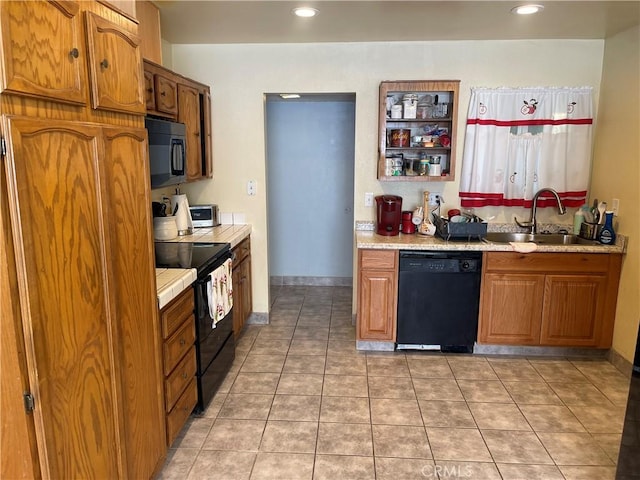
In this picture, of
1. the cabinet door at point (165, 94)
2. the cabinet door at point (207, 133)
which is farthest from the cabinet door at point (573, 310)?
the cabinet door at point (165, 94)

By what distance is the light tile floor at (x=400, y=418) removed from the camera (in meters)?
2.26

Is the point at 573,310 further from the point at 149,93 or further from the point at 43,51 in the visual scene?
the point at 43,51

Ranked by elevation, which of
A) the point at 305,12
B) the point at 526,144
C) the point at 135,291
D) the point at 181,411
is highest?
the point at 305,12

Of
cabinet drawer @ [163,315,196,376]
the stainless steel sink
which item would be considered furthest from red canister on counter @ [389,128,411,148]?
cabinet drawer @ [163,315,196,376]

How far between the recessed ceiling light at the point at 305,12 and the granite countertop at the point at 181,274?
5.26ft

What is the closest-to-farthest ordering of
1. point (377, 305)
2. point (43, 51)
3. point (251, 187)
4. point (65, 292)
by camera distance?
point (43, 51), point (65, 292), point (377, 305), point (251, 187)

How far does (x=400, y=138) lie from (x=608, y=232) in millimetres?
1695

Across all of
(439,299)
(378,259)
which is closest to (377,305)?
(378,259)

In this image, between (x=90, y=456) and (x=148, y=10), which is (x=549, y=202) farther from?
(x=90, y=456)

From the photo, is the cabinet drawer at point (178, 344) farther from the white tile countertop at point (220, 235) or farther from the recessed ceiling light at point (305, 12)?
the recessed ceiling light at point (305, 12)

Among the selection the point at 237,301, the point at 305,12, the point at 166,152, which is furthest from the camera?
the point at 237,301

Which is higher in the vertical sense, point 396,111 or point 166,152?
point 396,111

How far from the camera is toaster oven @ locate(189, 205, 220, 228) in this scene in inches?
149

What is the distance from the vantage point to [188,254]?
9.29 ft
